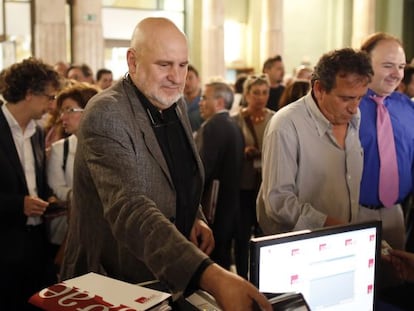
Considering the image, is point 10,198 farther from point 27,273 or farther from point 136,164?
point 136,164

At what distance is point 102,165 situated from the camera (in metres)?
1.72

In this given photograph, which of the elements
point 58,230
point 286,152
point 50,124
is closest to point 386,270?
point 286,152

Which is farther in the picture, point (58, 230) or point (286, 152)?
point (58, 230)

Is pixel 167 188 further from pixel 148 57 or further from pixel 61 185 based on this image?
pixel 61 185

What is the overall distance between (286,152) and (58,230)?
1534 mm

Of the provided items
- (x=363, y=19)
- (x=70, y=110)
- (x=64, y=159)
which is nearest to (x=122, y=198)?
(x=64, y=159)

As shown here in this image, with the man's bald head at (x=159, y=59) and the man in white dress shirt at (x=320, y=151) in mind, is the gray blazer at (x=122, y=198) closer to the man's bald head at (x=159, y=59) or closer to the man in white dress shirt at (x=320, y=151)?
the man's bald head at (x=159, y=59)

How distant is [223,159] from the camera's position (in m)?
4.86

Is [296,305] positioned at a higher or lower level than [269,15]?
lower

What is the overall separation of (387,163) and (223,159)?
2.17m

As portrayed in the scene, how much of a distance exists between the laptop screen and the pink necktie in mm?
1086

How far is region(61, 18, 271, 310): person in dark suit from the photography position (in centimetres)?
164

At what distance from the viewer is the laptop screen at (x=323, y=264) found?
1516mm

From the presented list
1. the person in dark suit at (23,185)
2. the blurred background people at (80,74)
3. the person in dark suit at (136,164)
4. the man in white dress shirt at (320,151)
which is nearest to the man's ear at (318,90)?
the man in white dress shirt at (320,151)
